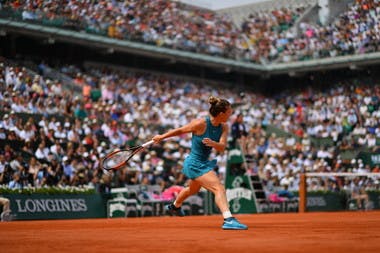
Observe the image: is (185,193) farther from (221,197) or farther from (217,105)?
(217,105)

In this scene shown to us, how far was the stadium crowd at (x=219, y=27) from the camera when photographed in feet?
94.9

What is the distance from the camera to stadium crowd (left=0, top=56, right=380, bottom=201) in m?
20.8

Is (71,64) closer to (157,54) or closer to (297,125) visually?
(157,54)

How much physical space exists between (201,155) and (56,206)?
30.4 ft

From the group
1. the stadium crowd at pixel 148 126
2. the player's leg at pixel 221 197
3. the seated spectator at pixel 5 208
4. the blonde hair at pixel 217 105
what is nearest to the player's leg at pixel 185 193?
the player's leg at pixel 221 197

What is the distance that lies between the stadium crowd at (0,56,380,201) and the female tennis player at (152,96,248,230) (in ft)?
31.7

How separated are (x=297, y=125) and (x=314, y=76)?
18.0ft

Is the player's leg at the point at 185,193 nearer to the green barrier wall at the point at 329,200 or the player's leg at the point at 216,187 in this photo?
the player's leg at the point at 216,187

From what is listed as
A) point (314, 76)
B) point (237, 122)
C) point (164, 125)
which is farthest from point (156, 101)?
point (314, 76)

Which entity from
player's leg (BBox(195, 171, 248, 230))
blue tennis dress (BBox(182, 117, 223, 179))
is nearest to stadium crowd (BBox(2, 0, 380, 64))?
blue tennis dress (BBox(182, 117, 223, 179))

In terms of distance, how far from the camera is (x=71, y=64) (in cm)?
3061

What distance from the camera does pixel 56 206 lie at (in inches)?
727

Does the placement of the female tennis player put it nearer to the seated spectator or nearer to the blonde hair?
the blonde hair

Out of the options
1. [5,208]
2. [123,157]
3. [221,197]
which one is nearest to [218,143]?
[221,197]
